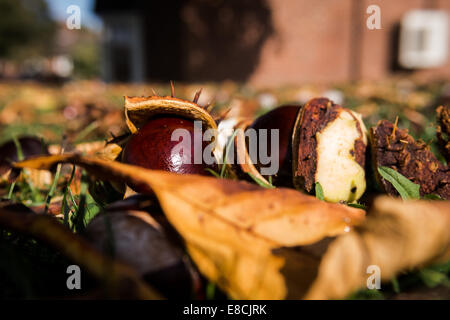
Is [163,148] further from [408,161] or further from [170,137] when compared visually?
[408,161]

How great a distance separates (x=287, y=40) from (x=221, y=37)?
1685 mm

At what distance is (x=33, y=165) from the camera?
2.30 feet

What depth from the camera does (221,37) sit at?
9797 millimetres

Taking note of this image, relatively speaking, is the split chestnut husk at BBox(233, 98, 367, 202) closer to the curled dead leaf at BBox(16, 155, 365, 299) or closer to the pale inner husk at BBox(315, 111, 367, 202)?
the pale inner husk at BBox(315, 111, 367, 202)

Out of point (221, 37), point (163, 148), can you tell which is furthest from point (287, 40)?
point (163, 148)

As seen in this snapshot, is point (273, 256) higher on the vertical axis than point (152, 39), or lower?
lower

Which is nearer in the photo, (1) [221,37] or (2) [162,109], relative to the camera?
(2) [162,109]

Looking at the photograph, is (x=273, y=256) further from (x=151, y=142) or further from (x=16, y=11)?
(x=16, y=11)

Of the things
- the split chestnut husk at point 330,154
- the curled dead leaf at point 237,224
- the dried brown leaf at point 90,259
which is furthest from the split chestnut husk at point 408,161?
the dried brown leaf at point 90,259

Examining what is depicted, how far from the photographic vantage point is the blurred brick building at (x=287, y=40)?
376 inches

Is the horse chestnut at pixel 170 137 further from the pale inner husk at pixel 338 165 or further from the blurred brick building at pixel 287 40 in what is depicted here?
the blurred brick building at pixel 287 40

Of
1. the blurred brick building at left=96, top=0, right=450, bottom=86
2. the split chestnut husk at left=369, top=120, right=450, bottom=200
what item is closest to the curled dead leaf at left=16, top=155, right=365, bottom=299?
the split chestnut husk at left=369, top=120, right=450, bottom=200

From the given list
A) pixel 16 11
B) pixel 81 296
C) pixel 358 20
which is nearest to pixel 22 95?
pixel 81 296
